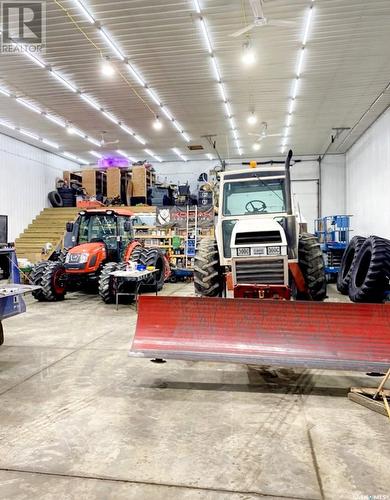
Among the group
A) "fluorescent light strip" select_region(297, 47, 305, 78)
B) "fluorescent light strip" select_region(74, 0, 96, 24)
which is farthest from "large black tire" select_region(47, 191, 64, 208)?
"fluorescent light strip" select_region(297, 47, 305, 78)

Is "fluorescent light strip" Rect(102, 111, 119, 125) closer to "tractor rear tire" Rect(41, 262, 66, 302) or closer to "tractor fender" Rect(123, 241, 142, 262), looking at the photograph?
"tractor fender" Rect(123, 241, 142, 262)

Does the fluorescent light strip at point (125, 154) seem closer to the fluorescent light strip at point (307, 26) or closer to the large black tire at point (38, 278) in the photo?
the large black tire at point (38, 278)

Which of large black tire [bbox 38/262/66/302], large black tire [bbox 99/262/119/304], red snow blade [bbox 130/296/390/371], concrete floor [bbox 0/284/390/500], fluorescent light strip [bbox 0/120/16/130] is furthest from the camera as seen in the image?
fluorescent light strip [bbox 0/120/16/130]

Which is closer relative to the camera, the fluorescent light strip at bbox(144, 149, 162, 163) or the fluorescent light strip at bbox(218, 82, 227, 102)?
the fluorescent light strip at bbox(218, 82, 227, 102)

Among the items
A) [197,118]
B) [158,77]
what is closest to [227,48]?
[158,77]

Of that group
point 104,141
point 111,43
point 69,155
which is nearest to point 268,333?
point 111,43

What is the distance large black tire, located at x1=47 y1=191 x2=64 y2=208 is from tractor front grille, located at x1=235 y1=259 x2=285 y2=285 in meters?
11.7

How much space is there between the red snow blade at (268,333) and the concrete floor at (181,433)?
293mm

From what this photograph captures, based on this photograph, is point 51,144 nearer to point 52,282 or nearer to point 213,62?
point 52,282

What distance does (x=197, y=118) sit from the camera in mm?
10180

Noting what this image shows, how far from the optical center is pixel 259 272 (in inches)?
155

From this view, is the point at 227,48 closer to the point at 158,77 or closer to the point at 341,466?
the point at 158,77

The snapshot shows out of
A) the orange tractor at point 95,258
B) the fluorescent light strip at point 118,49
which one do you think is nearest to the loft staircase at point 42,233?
the orange tractor at point 95,258

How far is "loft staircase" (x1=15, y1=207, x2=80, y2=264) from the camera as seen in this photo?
11495mm
